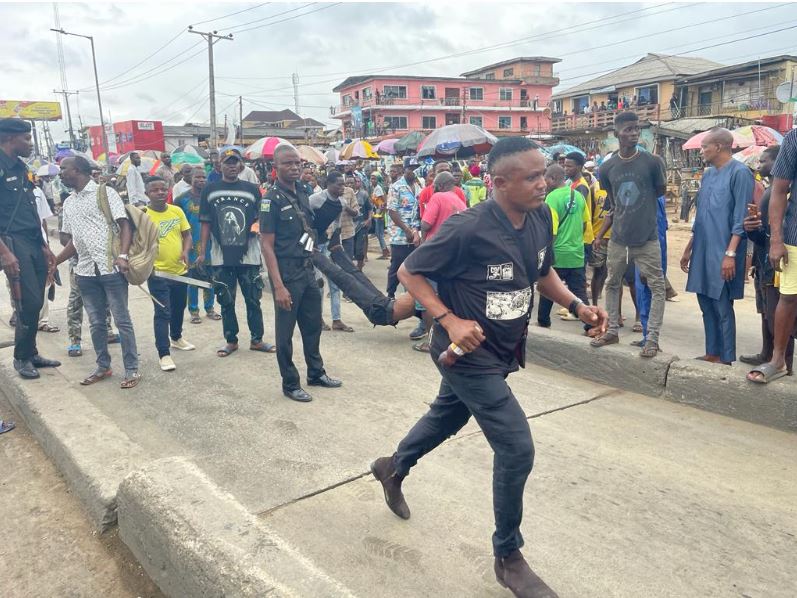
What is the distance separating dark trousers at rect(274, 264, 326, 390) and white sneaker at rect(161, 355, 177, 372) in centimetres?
130

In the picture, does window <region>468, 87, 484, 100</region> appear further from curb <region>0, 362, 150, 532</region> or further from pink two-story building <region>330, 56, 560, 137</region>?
curb <region>0, 362, 150, 532</region>

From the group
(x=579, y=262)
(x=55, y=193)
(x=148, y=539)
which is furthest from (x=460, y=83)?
(x=148, y=539)

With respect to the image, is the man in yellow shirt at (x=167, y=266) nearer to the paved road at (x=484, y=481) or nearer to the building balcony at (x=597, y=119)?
the paved road at (x=484, y=481)

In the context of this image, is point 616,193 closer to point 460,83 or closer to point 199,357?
point 199,357

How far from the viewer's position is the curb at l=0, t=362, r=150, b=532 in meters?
3.11

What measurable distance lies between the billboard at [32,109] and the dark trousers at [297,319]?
231 feet

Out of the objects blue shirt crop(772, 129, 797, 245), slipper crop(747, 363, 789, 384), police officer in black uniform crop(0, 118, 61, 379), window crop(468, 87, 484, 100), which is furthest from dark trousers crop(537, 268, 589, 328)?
window crop(468, 87, 484, 100)

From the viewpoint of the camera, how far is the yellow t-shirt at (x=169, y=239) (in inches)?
231

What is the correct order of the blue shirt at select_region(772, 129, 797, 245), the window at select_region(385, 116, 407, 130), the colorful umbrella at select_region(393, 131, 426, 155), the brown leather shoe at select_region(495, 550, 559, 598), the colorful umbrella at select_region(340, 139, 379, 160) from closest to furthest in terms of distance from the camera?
1. the brown leather shoe at select_region(495, 550, 559, 598)
2. the blue shirt at select_region(772, 129, 797, 245)
3. the colorful umbrella at select_region(340, 139, 379, 160)
4. the colorful umbrella at select_region(393, 131, 426, 155)
5. the window at select_region(385, 116, 407, 130)

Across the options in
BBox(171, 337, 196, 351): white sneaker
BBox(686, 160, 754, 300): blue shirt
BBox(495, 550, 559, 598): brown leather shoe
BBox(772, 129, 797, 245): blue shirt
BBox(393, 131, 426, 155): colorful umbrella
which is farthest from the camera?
BBox(393, 131, 426, 155): colorful umbrella

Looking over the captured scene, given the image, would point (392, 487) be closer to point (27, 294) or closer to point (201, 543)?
point (201, 543)

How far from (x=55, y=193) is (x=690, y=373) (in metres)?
18.2

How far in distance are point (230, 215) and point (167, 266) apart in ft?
2.67

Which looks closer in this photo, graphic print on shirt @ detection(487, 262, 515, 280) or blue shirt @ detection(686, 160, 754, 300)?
graphic print on shirt @ detection(487, 262, 515, 280)
